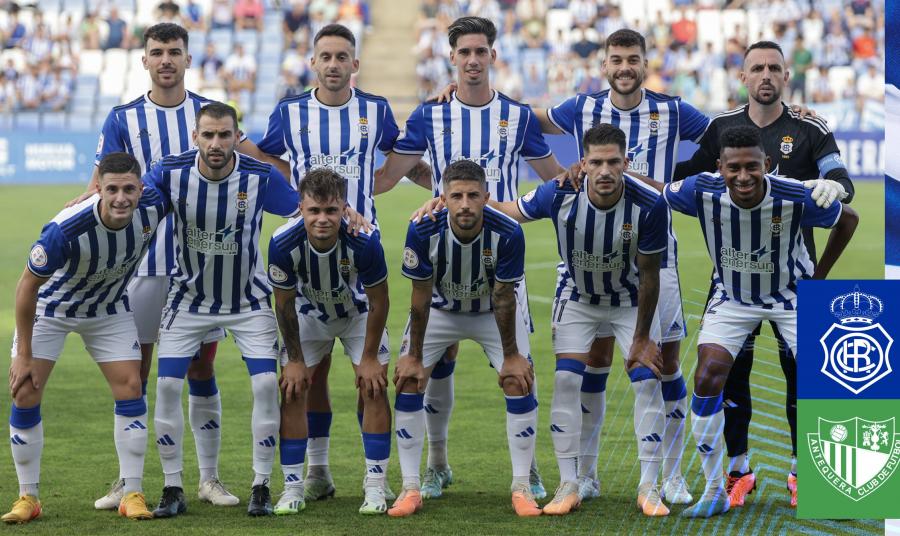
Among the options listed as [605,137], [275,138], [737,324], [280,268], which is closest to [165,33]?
[275,138]

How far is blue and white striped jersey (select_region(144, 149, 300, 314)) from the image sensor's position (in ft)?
19.4

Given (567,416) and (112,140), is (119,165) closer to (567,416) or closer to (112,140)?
(112,140)

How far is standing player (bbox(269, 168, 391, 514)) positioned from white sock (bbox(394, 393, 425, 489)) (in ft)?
0.22

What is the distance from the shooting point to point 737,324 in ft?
18.9

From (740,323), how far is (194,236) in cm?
252

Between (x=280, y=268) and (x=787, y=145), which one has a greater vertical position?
(x=787, y=145)

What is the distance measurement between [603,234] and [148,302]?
228 cm

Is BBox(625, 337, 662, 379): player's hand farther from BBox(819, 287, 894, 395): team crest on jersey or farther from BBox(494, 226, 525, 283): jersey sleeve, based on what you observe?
BBox(819, 287, 894, 395): team crest on jersey

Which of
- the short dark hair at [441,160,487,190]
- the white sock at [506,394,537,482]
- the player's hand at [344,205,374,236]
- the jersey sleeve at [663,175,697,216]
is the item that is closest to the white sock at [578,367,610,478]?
the white sock at [506,394,537,482]

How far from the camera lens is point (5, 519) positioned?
561 cm

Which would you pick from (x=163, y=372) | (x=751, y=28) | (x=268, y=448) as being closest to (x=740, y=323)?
(x=268, y=448)

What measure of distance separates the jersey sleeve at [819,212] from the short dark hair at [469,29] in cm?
179

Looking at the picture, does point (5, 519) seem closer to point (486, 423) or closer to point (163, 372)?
point (163, 372)

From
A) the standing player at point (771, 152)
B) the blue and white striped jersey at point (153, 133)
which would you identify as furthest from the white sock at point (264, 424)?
the standing player at point (771, 152)
